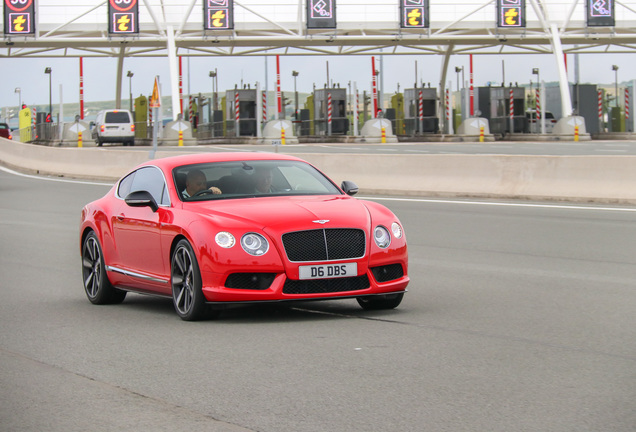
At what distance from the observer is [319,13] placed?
59844 millimetres

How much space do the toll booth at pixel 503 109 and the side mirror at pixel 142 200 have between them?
177ft

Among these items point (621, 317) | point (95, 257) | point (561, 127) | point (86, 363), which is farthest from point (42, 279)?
point (561, 127)

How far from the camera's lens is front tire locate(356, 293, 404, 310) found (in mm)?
9047

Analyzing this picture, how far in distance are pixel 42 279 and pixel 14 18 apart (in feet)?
163

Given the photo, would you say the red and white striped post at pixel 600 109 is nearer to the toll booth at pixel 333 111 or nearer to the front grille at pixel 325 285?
the toll booth at pixel 333 111

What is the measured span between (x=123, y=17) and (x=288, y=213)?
173 ft

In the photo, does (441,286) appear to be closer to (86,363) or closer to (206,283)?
(206,283)

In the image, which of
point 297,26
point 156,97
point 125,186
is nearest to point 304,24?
point 297,26

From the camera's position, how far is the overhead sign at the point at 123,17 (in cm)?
5944

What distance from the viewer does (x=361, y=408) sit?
18.5 ft

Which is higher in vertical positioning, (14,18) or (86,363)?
(14,18)

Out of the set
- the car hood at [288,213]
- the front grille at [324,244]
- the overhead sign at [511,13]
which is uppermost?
the overhead sign at [511,13]

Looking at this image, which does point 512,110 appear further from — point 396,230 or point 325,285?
point 325,285

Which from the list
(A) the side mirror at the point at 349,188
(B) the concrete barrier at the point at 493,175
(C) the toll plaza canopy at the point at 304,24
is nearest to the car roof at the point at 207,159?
(A) the side mirror at the point at 349,188
